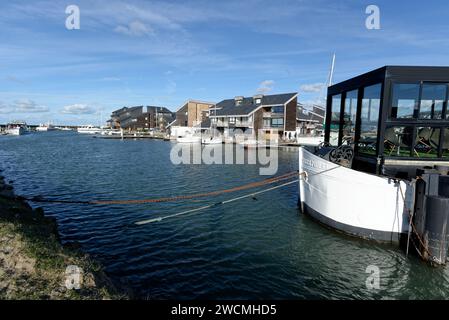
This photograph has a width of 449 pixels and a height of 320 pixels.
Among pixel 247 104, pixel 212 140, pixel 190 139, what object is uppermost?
pixel 247 104

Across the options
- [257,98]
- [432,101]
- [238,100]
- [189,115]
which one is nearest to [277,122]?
[257,98]

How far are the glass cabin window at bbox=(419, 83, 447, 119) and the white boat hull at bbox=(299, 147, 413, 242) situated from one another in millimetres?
3003

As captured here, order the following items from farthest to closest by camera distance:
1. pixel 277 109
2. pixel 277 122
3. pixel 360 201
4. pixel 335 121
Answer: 1. pixel 277 122
2. pixel 277 109
3. pixel 335 121
4. pixel 360 201

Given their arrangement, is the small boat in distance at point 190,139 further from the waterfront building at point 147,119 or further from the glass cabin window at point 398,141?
the glass cabin window at point 398,141

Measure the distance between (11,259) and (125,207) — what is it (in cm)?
928

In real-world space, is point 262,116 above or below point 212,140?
above

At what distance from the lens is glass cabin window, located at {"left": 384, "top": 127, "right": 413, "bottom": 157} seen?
10883 mm

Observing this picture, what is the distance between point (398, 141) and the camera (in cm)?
1107

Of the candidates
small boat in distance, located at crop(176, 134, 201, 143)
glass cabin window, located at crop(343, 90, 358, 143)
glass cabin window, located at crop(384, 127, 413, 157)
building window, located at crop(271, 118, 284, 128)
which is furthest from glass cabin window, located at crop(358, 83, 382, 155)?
small boat in distance, located at crop(176, 134, 201, 143)

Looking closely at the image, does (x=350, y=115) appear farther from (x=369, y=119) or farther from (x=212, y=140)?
(x=212, y=140)

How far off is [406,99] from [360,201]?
4.25 m

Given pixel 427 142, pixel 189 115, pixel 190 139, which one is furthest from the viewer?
pixel 189 115

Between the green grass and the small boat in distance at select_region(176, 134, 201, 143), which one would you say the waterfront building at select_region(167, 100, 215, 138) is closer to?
the small boat in distance at select_region(176, 134, 201, 143)

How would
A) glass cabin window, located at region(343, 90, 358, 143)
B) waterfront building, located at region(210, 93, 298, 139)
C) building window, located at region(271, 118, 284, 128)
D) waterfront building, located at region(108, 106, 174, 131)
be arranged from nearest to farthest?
glass cabin window, located at region(343, 90, 358, 143)
waterfront building, located at region(210, 93, 298, 139)
building window, located at region(271, 118, 284, 128)
waterfront building, located at region(108, 106, 174, 131)
